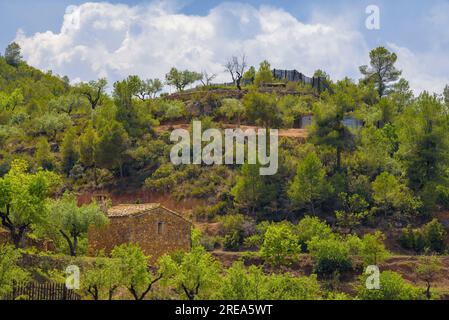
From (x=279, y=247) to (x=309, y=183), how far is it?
914cm

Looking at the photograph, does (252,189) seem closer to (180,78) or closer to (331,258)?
(331,258)

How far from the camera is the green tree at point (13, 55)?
12794cm

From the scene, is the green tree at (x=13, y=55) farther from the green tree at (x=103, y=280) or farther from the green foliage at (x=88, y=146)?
the green tree at (x=103, y=280)

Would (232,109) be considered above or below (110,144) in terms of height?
above

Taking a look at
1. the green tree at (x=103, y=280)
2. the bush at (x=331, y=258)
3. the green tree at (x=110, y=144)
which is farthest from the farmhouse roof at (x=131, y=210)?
the green tree at (x=110, y=144)

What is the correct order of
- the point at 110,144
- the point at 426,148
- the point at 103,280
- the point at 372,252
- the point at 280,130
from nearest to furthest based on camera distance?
the point at 103,280
the point at 372,252
the point at 426,148
the point at 110,144
the point at 280,130

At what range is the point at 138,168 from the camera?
66.8 meters

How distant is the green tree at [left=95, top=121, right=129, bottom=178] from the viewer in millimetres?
61969

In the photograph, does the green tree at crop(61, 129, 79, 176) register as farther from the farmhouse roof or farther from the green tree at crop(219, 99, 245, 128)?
the farmhouse roof

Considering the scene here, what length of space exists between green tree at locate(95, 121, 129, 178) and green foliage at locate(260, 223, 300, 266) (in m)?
21.2

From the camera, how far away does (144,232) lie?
42.6 meters

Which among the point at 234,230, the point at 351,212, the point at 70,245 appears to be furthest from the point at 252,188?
the point at 70,245

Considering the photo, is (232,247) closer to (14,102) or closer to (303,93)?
(303,93)
